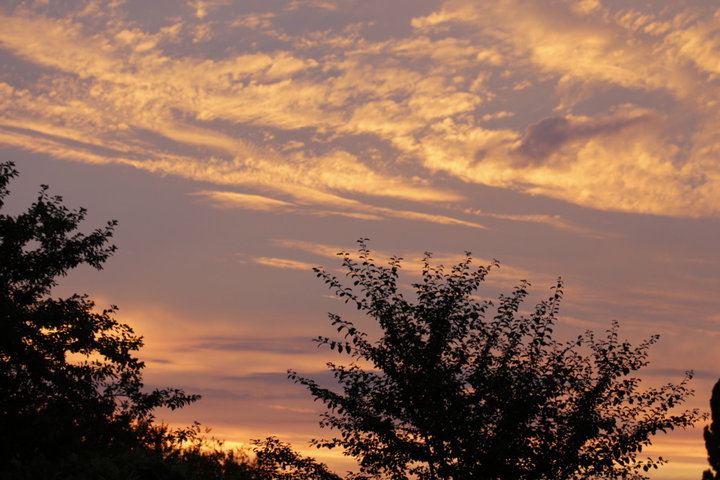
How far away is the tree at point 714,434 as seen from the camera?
22453mm

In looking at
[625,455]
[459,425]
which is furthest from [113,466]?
[625,455]

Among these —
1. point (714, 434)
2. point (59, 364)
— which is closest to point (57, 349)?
point (59, 364)

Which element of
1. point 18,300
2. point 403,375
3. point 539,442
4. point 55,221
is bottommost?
point 539,442

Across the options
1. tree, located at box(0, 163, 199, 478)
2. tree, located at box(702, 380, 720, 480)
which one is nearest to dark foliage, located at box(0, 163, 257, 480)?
tree, located at box(0, 163, 199, 478)

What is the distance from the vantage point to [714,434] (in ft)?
75.5

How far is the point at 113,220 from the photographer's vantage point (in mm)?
34469

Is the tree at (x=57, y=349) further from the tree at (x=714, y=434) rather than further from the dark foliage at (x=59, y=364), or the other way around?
the tree at (x=714, y=434)

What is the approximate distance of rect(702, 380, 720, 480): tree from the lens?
2245cm

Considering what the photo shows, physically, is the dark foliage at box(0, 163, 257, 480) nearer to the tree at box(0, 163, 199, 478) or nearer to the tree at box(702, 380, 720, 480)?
the tree at box(0, 163, 199, 478)

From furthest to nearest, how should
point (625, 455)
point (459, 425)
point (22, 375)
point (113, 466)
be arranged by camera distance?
1. point (22, 375)
2. point (625, 455)
3. point (459, 425)
4. point (113, 466)

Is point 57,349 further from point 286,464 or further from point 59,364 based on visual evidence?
point 286,464

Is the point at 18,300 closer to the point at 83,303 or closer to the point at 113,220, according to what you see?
the point at 83,303

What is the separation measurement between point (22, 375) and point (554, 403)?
1999 centimetres

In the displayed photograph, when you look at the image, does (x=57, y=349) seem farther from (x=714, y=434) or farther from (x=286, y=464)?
(x=714, y=434)
